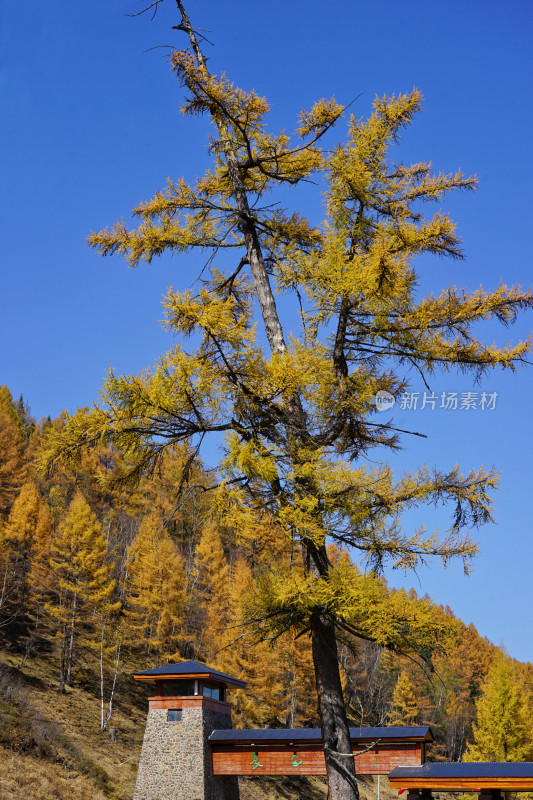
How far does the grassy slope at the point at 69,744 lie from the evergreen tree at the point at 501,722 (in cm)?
613

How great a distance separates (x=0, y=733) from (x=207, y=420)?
1772 centimetres

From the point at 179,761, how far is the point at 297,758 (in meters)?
3.40

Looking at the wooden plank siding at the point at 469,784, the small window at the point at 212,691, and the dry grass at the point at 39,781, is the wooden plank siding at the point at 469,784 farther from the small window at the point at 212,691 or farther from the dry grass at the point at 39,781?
the dry grass at the point at 39,781

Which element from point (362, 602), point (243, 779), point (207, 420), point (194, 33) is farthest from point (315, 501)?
point (243, 779)

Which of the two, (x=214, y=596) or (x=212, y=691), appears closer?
(x=212, y=691)

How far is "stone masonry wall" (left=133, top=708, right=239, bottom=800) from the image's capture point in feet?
59.3

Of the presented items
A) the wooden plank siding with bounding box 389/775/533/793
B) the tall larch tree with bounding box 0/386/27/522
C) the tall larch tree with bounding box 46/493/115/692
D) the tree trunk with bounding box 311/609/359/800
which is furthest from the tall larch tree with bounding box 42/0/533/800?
the tall larch tree with bounding box 0/386/27/522

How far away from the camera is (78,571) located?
2919 cm

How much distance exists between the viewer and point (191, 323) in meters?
7.15

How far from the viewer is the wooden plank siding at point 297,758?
54.6 ft

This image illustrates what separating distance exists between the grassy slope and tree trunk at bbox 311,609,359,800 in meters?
13.9

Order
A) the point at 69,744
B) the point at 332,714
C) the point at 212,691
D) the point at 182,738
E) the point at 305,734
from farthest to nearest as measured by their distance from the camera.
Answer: the point at 69,744 → the point at 212,691 → the point at 182,738 → the point at 305,734 → the point at 332,714

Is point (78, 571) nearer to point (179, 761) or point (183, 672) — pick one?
point (183, 672)

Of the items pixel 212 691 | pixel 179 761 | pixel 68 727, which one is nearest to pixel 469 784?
pixel 179 761
